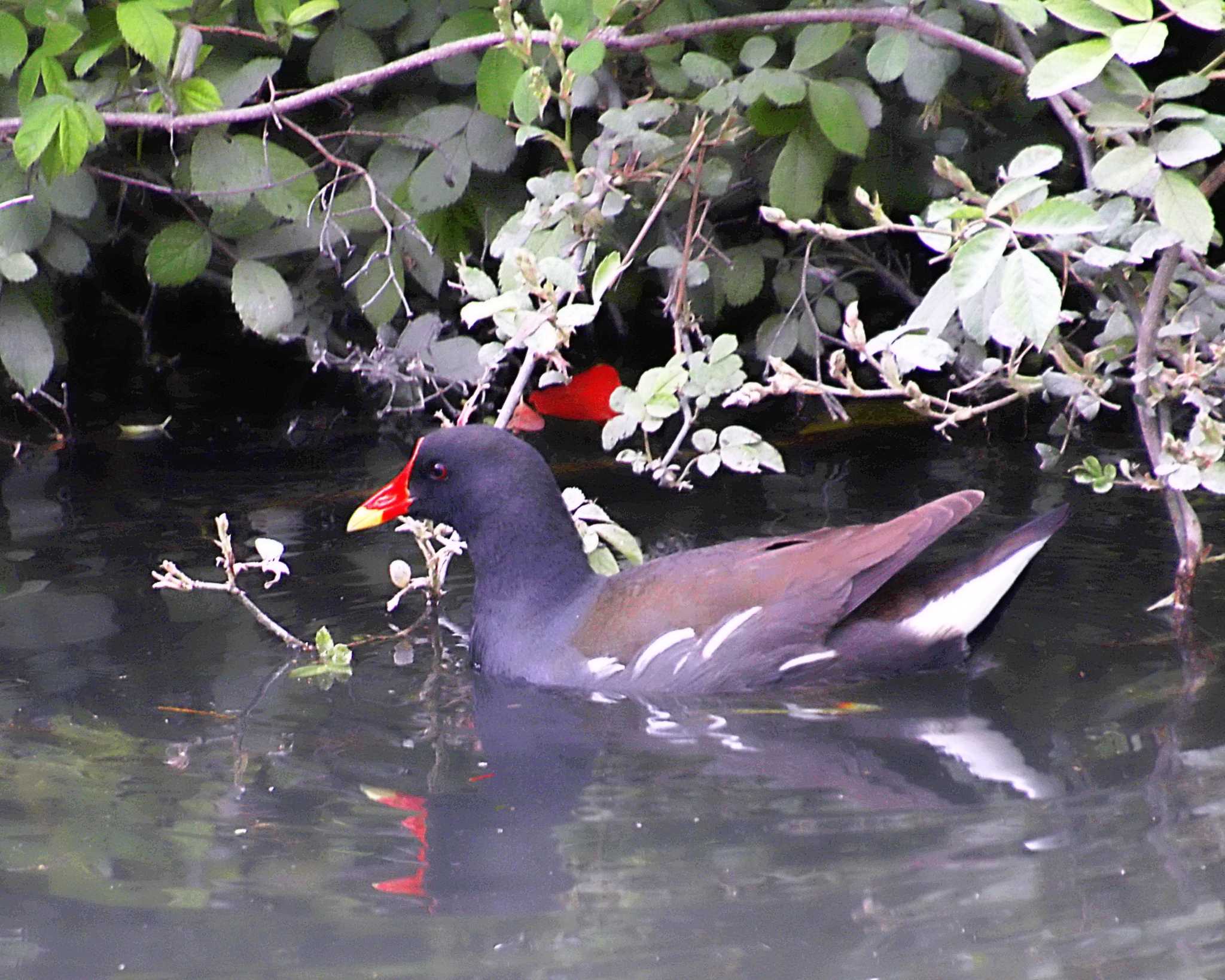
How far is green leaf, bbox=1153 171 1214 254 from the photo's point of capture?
3.13 meters

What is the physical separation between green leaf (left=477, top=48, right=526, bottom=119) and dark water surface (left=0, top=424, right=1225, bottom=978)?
1.29 m

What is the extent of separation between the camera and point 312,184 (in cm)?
475

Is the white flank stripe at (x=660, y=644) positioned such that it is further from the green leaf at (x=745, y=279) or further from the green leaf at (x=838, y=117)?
the green leaf at (x=745, y=279)

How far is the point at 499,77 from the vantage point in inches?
162

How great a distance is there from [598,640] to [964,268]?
1312mm

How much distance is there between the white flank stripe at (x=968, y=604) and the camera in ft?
12.3

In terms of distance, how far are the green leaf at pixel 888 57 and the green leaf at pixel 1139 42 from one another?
88 cm

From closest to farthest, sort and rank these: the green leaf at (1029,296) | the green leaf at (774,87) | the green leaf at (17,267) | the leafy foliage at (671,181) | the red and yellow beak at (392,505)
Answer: the green leaf at (1029,296) < the leafy foliage at (671,181) < the green leaf at (774,87) < the red and yellow beak at (392,505) < the green leaf at (17,267)

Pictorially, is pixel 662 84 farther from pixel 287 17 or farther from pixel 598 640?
pixel 598 640

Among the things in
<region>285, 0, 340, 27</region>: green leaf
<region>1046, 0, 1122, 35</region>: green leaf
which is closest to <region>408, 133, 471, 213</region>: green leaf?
<region>285, 0, 340, 27</region>: green leaf

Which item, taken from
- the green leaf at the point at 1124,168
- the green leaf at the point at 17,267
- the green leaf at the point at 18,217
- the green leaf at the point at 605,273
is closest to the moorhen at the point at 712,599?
the green leaf at the point at 605,273

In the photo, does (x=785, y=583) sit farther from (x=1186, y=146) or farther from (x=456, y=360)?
(x=456, y=360)

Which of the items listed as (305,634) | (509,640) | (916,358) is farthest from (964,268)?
(305,634)

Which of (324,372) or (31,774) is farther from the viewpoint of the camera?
(324,372)
